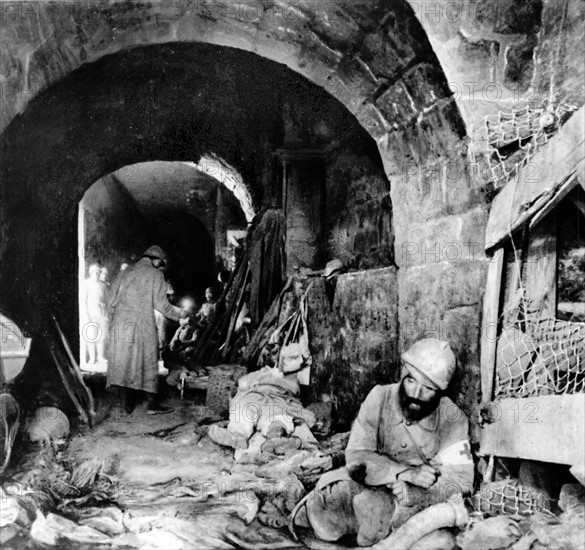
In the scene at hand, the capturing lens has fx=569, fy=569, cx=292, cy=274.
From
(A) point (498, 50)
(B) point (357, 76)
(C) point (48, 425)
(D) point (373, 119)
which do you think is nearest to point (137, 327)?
(C) point (48, 425)

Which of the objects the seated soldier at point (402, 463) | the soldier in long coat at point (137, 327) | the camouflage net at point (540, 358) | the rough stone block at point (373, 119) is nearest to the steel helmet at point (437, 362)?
the seated soldier at point (402, 463)

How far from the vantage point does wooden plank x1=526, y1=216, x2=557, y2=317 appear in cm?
296

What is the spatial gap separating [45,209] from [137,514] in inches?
144

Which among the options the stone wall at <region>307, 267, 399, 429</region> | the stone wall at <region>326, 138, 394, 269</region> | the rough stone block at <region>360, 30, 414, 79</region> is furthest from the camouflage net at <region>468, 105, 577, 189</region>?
the stone wall at <region>326, 138, 394, 269</region>

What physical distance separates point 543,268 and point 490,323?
0.41 metres

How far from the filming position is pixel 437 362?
3.22m

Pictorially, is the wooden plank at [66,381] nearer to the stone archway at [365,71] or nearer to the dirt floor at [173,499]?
the dirt floor at [173,499]

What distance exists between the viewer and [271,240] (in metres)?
8.41

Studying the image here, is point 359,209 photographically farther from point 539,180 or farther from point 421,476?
point 421,476

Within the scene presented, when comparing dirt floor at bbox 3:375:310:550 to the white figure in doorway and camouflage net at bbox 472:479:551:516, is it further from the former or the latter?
the white figure in doorway

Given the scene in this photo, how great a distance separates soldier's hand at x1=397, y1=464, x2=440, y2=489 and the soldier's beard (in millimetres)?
312

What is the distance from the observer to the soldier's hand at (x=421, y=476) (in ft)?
10.2

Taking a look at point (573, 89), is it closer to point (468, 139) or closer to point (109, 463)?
point (468, 139)

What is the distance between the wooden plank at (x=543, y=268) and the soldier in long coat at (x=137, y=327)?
4.18m
